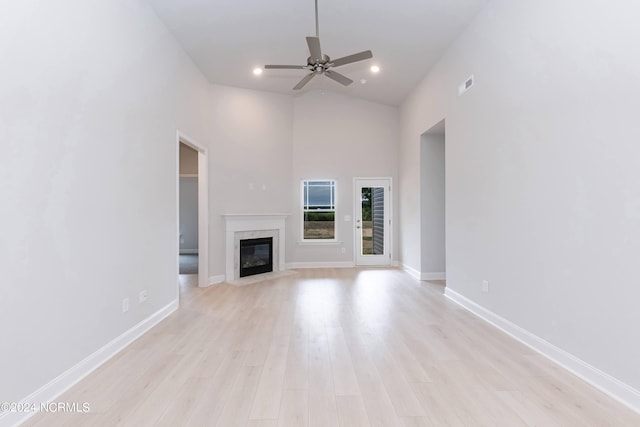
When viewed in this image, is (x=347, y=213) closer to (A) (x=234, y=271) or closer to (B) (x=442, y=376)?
(A) (x=234, y=271)

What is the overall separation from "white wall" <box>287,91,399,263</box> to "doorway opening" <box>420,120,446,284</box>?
4.52 feet

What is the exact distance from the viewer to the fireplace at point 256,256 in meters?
5.89

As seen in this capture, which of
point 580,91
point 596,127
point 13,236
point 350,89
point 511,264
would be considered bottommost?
point 511,264

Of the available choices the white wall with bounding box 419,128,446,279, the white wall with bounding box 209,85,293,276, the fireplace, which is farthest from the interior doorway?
the fireplace

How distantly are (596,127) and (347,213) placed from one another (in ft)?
16.4

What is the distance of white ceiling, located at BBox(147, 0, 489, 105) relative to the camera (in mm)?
3564

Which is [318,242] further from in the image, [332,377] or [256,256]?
[332,377]

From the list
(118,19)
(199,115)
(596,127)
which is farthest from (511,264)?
(199,115)

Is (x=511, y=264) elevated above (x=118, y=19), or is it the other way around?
(x=118, y=19)

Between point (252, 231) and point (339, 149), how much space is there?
2631mm

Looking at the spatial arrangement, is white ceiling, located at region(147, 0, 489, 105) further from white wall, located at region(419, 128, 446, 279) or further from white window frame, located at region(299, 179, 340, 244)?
white window frame, located at region(299, 179, 340, 244)

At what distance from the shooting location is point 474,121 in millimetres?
3754

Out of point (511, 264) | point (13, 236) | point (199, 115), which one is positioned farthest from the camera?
point (199, 115)

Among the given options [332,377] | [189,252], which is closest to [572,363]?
[332,377]
